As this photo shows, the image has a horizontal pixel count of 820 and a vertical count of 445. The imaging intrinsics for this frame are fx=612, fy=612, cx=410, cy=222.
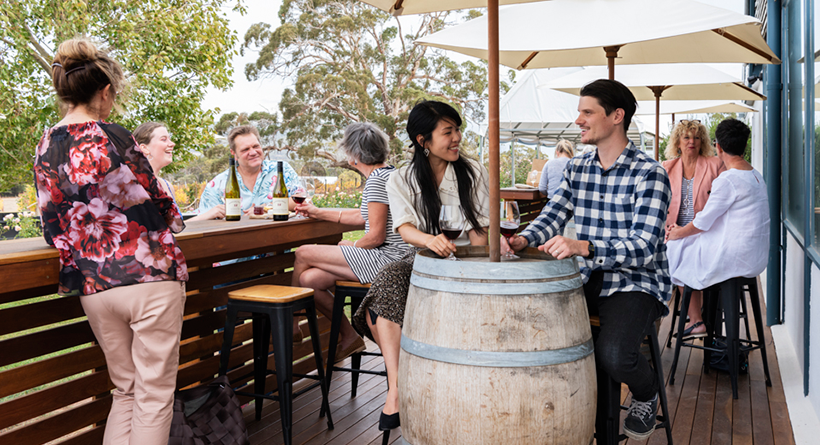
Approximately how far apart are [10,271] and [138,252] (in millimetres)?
338

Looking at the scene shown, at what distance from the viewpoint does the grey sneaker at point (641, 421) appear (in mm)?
2074

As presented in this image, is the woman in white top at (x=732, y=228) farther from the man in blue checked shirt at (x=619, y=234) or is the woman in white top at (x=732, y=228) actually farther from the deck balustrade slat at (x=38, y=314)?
the deck balustrade slat at (x=38, y=314)

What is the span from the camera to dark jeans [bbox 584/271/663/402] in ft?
6.14

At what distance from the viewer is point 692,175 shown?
4.39 m

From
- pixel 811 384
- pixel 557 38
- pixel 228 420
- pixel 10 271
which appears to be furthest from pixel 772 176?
pixel 10 271

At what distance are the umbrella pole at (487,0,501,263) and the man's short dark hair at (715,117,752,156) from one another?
2.22m

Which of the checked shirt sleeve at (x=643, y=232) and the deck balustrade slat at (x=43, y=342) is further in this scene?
the deck balustrade slat at (x=43, y=342)

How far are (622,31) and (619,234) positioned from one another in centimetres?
102

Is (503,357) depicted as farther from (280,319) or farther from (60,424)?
(60,424)

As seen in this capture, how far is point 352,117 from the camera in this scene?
2145 cm

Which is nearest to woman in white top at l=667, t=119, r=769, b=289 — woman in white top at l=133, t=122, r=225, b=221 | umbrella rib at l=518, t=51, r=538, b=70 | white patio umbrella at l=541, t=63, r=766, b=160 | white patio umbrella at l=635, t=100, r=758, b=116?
white patio umbrella at l=541, t=63, r=766, b=160

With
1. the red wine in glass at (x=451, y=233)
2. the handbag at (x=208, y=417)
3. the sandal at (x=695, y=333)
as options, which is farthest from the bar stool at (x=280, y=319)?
the sandal at (x=695, y=333)

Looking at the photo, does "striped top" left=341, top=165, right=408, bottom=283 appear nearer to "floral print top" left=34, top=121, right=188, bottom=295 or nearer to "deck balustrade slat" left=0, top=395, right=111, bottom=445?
"floral print top" left=34, top=121, right=188, bottom=295

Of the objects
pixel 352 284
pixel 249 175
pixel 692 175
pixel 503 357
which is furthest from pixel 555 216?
pixel 692 175
